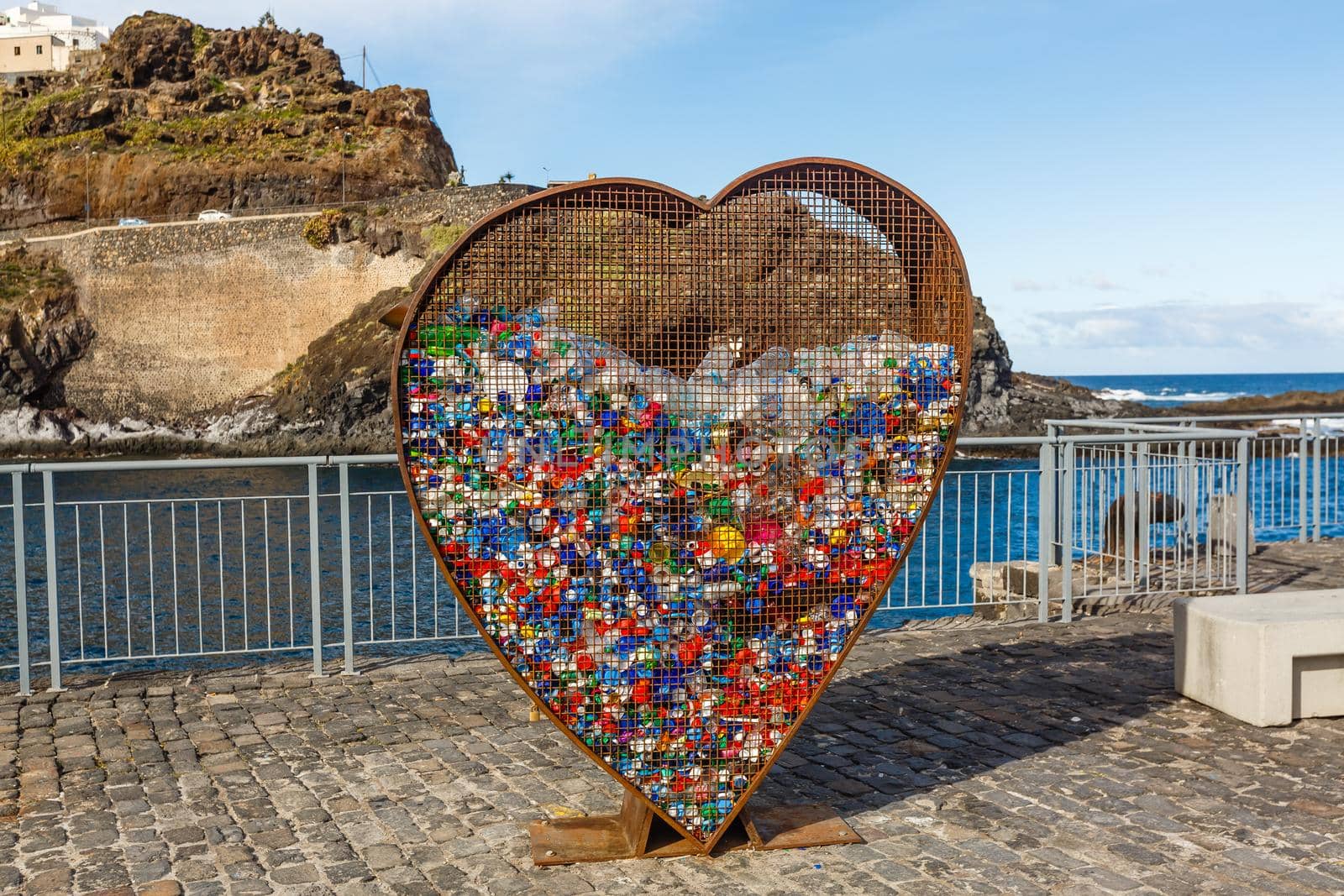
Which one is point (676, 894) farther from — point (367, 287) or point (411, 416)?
point (367, 287)

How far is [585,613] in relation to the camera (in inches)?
159

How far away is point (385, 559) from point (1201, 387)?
407 ft

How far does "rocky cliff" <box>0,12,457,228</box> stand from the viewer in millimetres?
54156

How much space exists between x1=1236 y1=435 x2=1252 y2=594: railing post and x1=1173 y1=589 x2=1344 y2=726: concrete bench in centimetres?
229

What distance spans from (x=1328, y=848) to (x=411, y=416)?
3.41 meters

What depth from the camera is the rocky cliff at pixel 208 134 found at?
5416 centimetres

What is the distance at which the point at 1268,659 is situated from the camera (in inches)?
223

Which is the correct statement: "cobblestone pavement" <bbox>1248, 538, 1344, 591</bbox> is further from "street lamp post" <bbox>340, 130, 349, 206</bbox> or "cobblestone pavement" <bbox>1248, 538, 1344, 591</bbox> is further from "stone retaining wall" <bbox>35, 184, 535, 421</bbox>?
"street lamp post" <bbox>340, 130, 349, 206</bbox>

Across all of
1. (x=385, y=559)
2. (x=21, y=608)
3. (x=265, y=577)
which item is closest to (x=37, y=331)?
(x=385, y=559)

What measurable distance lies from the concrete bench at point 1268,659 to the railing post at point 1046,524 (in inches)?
84.2

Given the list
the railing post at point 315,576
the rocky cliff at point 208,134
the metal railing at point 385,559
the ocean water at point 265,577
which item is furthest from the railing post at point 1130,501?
the rocky cliff at point 208,134

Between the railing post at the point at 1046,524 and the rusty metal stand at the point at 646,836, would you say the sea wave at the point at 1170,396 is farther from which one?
the rusty metal stand at the point at 646,836

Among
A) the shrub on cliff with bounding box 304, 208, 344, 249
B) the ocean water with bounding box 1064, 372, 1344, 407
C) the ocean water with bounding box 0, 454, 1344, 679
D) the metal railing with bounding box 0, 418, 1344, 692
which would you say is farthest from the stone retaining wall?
the ocean water with bounding box 1064, 372, 1344, 407

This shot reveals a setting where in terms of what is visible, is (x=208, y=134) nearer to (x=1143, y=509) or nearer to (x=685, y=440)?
(x=1143, y=509)
